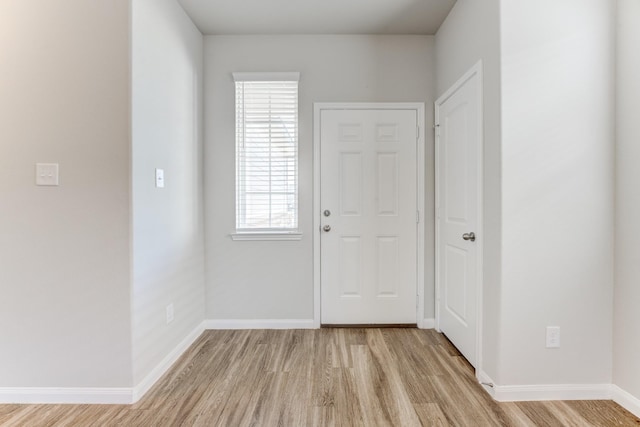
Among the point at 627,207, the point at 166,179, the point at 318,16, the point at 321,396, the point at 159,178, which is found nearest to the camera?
the point at 627,207

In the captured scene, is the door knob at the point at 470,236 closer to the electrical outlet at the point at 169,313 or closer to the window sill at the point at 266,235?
the window sill at the point at 266,235

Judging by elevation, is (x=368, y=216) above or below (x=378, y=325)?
above

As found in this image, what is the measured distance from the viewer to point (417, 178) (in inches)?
119

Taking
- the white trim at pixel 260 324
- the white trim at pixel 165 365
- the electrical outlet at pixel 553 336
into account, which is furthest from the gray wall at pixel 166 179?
the electrical outlet at pixel 553 336

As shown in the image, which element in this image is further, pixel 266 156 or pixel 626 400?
pixel 266 156

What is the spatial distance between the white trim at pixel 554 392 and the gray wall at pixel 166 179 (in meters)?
2.10

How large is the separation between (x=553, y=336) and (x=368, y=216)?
5.12 feet

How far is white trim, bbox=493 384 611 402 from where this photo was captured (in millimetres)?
1947

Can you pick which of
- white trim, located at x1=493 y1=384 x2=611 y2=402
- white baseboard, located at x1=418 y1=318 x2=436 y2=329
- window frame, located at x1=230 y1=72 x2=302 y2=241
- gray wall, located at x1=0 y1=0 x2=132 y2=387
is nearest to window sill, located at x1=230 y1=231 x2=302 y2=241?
window frame, located at x1=230 y1=72 x2=302 y2=241

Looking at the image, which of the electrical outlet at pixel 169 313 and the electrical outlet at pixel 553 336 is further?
the electrical outlet at pixel 169 313

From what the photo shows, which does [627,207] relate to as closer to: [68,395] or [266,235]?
[266,235]

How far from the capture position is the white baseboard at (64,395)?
192cm

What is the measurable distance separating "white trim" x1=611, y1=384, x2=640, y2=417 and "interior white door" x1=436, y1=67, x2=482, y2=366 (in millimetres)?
718

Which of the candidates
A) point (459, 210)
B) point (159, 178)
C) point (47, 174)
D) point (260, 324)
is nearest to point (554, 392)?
point (459, 210)
